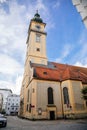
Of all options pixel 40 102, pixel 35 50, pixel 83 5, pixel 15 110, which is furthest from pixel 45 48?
pixel 15 110

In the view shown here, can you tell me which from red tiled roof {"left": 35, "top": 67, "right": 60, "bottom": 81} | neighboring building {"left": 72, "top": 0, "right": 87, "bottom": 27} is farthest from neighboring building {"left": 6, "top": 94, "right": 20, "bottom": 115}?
neighboring building {"left": 72, "top": 0, "right": 87, "bottom": 27}

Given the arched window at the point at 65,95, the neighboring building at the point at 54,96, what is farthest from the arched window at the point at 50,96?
the arched window at the point at 65,95

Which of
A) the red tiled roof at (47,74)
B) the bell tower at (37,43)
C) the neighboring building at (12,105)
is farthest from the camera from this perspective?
the neighboring building at (12,105)

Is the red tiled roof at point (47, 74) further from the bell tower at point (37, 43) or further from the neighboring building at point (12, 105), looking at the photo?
the neighboring building at point (12, 105)

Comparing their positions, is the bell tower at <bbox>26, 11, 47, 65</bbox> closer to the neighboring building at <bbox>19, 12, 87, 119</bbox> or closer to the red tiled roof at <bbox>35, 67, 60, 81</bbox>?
the red tiled roof at <bbox>35, 67, 60, 81</bbox>

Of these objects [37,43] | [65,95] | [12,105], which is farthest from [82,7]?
[12,105]

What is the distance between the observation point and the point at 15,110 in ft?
256

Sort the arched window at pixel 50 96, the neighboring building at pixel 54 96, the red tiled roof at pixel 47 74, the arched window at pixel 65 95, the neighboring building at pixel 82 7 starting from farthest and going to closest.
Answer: the red tiled roof at pixel 47 74 → the arched window at pixel 50 96 → the arched window at pixel 65 95 → the neighboring building at pixel 54 96 → the neighboring building at pixel 82 7

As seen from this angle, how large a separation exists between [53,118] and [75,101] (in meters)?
5.47

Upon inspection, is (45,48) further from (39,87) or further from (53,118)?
(53,118)

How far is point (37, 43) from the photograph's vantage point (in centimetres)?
3731

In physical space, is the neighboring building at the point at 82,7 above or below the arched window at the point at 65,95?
above

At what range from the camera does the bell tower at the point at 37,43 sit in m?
34.6

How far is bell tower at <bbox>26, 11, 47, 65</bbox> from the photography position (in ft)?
113
